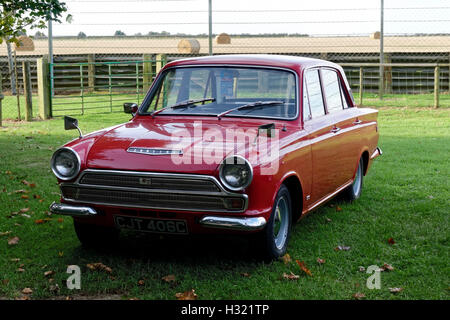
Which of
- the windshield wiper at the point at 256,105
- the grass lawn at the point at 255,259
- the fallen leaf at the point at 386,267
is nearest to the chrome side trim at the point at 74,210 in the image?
the grass lawn at the point at 255,259

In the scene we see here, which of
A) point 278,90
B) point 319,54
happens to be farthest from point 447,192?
point 319,54

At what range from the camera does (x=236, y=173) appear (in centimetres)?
458

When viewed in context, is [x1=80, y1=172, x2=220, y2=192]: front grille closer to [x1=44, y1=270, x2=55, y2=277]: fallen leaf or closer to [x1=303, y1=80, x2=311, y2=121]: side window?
[x1=44, y1=270, x2=55, y2=277]: fallen leaf

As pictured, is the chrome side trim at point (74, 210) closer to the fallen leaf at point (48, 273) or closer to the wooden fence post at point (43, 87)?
the fallen leaf at point (48, 273)

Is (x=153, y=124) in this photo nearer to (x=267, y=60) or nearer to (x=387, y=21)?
(x=267, y=60)

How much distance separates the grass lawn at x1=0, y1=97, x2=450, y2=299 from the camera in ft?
14.8

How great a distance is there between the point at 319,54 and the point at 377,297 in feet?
64.6

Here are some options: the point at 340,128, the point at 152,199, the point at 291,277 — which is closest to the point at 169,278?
the point at 152,199

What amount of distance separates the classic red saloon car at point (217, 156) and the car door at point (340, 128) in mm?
21

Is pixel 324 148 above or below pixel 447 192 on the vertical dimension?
above

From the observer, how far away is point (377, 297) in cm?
439

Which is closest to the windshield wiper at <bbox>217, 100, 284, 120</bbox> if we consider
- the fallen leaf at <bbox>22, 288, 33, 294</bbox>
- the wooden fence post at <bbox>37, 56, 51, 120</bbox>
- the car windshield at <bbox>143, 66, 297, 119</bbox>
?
the car windshield at <bbox>143, 66, 297, 119</bbox>

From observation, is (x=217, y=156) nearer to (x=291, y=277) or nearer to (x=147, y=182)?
(x=147, y=182)

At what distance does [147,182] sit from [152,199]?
0.13 m
